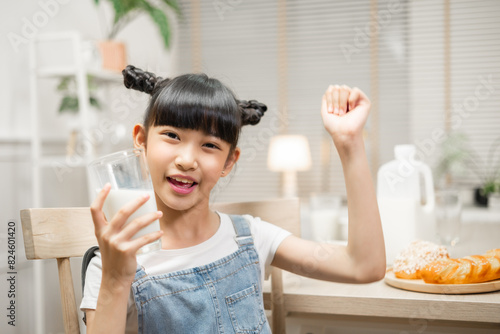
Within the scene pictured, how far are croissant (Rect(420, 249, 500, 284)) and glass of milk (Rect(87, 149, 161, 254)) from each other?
2.04 feet

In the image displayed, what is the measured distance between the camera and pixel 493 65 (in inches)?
136

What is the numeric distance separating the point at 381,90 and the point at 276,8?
1.11 meters

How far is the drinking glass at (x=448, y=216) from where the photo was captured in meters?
1.42

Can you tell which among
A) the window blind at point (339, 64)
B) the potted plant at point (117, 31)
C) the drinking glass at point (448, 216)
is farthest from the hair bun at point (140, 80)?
the window blind at point (339, 64)

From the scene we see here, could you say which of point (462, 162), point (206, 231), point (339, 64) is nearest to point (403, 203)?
point (206, 231)

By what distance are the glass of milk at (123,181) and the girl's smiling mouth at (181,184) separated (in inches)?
5.1

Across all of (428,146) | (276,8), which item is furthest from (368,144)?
(276,8)

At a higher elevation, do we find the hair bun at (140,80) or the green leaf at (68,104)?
the green leaf at (68,104)

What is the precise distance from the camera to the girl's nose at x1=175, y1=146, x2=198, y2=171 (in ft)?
2.88

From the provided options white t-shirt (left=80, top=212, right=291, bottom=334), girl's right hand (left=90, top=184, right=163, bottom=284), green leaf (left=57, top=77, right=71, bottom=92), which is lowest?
white t-shirt (left=80, top=212, right=291, bottom=334)

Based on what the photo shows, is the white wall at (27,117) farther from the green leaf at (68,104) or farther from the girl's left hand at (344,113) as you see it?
the girl's left hand at (344,113)

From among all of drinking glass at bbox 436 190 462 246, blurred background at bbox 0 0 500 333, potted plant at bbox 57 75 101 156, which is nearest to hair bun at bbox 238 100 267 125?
drinking glass at bbox 436 190 462 246

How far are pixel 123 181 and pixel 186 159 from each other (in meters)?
0.16

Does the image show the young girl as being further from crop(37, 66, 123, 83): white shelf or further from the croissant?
crop(37, 66, 123, 83): white shelf
